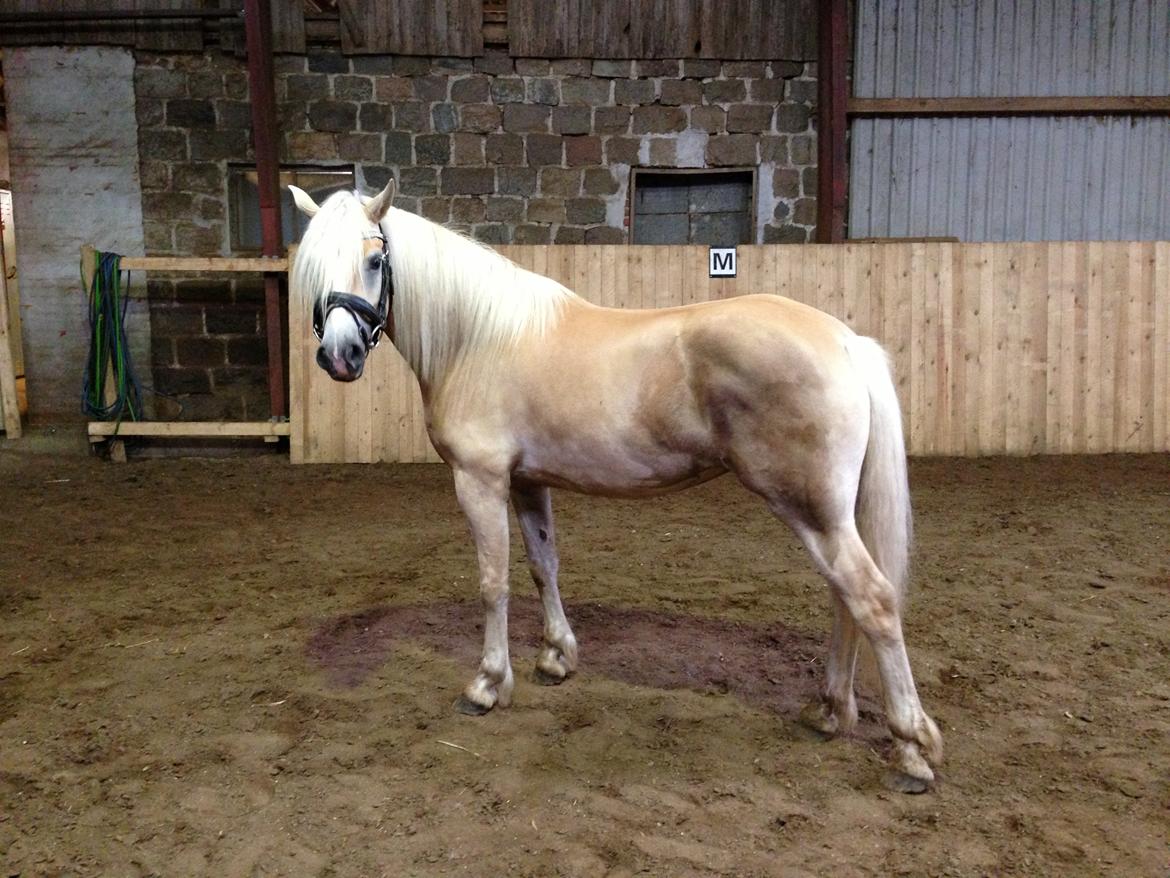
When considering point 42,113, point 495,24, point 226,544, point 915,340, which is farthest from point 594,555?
point 42,113

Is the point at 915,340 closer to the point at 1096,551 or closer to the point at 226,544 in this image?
the point at 1096,551

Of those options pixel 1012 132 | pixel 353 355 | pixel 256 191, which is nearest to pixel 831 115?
pixel 1012 132

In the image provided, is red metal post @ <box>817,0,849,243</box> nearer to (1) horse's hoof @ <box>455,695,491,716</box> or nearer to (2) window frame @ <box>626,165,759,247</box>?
(2) window frame @ <box>626,165,759,247</box>

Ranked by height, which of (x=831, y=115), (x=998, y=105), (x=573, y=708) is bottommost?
(x=573, y=708)

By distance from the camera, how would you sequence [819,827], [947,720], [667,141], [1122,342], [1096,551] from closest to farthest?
1. [819,827]
2. [947,720]
3. [1096,551]
4. [1122,342]
5. [667,141]

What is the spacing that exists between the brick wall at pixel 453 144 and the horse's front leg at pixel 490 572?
5913 mm

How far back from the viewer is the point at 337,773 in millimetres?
2574

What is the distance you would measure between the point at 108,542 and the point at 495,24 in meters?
5.97

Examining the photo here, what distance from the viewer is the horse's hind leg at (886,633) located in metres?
2.41

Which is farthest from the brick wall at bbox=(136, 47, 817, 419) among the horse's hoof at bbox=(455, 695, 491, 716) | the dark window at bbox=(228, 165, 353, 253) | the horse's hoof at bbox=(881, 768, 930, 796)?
the horse's hoof at bbox=(881, 768, 930, 796)

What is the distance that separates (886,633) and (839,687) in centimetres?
44

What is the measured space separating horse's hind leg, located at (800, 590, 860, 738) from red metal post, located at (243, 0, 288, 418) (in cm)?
601

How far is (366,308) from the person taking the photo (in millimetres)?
2643

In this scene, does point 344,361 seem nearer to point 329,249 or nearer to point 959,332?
point 329,249
